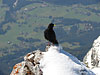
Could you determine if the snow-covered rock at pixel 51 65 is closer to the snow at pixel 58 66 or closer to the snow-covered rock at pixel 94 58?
the snow at pixel 58 66

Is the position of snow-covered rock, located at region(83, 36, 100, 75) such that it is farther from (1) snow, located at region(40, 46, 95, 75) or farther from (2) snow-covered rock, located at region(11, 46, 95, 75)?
(1) snow, located at region(40, 46, 95, 75)

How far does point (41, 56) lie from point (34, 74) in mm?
2539

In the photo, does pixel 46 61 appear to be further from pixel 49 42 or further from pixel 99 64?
pixel 99 64

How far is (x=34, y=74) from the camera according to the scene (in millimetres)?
31922

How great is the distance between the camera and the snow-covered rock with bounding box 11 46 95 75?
29.6 metres

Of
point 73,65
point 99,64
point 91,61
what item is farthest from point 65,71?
point 91,61

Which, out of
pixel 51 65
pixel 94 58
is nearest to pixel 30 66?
pixel 51 65

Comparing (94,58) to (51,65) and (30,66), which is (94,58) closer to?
(30,66)

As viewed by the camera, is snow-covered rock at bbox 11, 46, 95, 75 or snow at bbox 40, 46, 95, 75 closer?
snow at bbox 40, 46, 95, 75

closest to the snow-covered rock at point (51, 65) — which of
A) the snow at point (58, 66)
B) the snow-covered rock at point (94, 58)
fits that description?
the snow at point (58, 66)

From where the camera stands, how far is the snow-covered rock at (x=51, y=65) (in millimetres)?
29609

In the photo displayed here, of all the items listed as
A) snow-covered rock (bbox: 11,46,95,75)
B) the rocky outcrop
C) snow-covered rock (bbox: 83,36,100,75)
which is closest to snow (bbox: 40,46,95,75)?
snow-covered rock (bbox: 11,46,95,75)

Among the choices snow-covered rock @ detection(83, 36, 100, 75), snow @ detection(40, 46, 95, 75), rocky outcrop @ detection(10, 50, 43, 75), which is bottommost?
snow-covered rock @ detection(83, 36, 100, 75)

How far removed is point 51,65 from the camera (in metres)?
30.4
